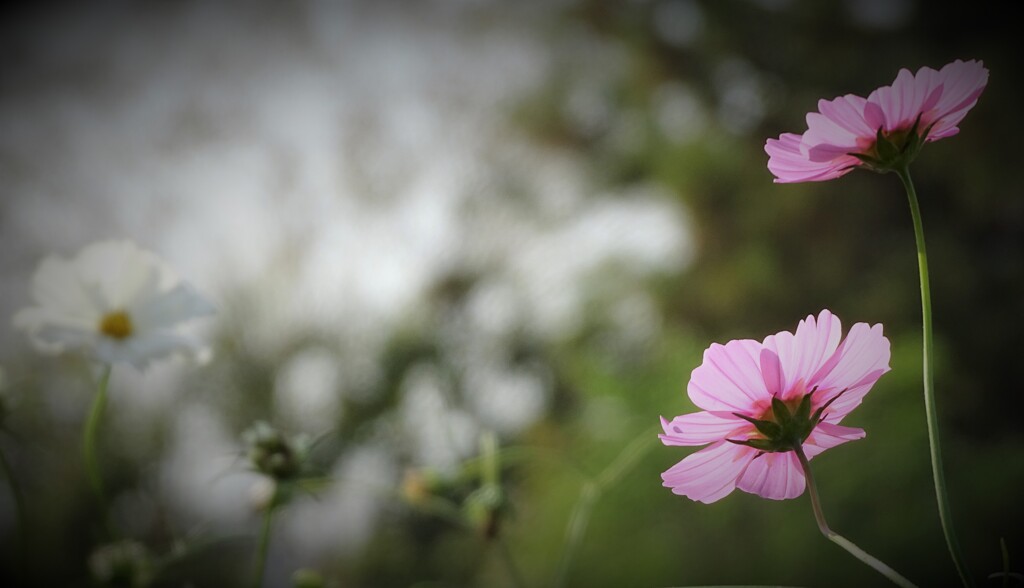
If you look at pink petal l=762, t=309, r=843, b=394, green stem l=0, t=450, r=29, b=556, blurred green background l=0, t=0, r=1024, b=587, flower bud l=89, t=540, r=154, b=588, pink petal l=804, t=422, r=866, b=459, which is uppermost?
blurred green background l=0, t=0, r=1024, b=587

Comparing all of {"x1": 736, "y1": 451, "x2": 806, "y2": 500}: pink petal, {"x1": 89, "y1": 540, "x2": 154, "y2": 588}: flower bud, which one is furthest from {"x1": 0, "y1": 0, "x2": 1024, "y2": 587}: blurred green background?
{"x1": 736, "y1": 451, "x2": 806, "y2": 500}: pink petal

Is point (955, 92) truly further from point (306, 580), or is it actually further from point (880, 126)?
point (306, 580)

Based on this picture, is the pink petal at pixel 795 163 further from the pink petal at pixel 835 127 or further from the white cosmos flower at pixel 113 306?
the white cosmos flower at pixel 113 306

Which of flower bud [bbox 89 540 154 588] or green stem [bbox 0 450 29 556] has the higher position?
green stem [bbox 0 450 29 556]

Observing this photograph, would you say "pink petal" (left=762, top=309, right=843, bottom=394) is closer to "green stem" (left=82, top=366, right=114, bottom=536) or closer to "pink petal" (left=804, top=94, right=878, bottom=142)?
"pink petal" (left=804, top=94, right=878, bottom=142)

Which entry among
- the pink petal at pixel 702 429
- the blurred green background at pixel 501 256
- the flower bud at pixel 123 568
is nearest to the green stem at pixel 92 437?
the flower bud at pixel 123 568

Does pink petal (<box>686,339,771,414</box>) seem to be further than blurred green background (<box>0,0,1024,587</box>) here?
No
